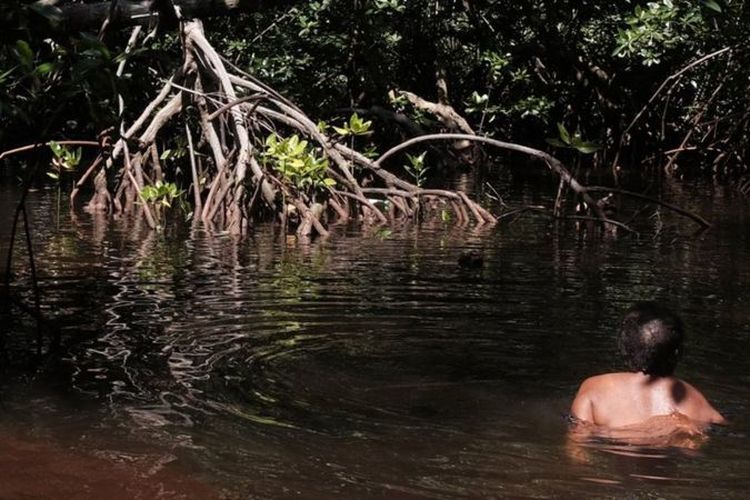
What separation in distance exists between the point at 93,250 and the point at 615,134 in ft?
50.6

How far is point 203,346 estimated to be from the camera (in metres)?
6.37

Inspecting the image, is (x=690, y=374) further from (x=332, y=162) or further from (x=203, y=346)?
(x=332, y=162)

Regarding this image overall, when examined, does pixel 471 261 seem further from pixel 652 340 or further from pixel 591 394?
pixel 652 340

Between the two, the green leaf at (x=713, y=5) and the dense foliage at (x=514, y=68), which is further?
the dense foliage at (x=514, y=68)

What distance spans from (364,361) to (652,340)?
1849 millimetres

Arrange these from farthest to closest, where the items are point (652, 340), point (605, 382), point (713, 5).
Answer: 1. point (605, 382)
2. point (652, 340)
3. point (713, 5)

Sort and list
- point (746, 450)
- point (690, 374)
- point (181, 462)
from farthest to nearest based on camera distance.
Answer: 1. point (690, 374)
2. point (746, 450)
3. point (181, 462)

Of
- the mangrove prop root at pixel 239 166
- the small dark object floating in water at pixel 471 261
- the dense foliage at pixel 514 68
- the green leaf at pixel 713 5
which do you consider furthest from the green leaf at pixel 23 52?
the mangrove prop root at pixel 239 166

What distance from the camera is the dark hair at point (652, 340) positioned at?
16.0ft

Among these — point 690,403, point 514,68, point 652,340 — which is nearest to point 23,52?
point 652,340

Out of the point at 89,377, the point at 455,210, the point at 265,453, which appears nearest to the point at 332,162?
the point at 455,210

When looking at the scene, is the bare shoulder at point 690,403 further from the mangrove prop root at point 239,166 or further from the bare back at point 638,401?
the mangrove prop root at point 239,166

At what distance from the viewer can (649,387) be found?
4910mm

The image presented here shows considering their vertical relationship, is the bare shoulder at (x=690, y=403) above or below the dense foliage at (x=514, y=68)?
below
